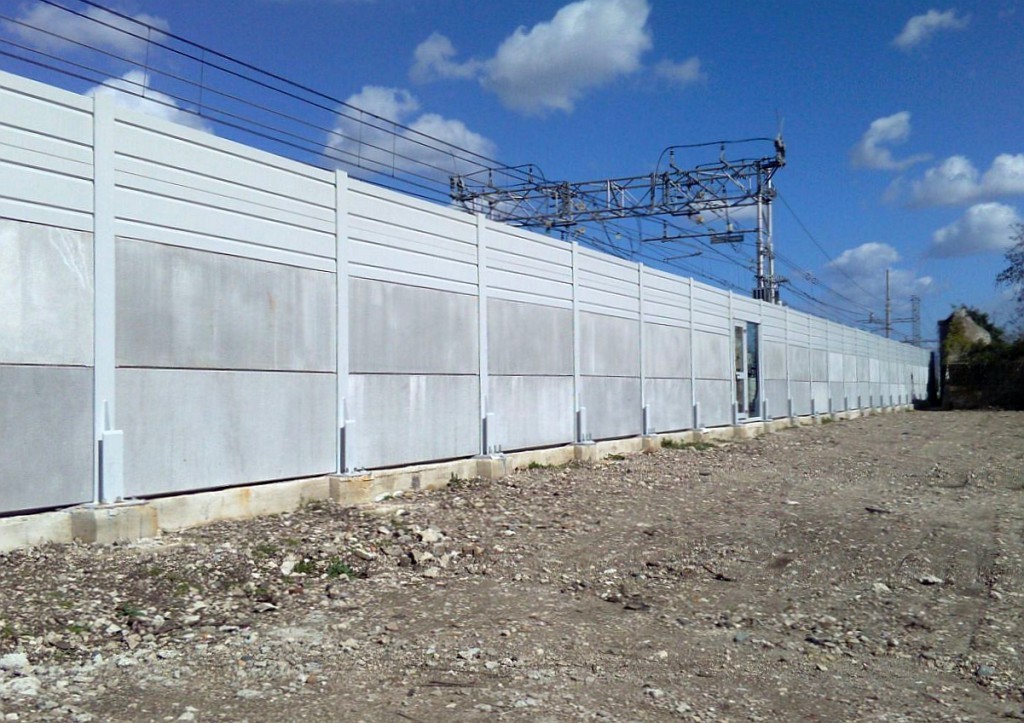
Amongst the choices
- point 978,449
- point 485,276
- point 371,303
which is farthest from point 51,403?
point 978,449

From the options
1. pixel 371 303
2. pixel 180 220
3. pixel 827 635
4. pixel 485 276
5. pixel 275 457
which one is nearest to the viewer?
pixel 827 635

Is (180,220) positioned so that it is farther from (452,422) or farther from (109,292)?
(452,422)

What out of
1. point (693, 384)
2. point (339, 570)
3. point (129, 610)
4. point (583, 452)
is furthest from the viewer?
point (693, 384)

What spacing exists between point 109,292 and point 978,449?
2139 cm

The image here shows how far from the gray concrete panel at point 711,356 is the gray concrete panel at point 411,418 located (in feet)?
34.6

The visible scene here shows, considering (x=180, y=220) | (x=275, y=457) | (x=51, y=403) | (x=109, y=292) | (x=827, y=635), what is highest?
(x=180, y=220)

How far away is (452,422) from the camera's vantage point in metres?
13.3

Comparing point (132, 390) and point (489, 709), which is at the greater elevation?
point (132, 390)

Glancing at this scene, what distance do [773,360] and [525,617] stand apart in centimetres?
2407

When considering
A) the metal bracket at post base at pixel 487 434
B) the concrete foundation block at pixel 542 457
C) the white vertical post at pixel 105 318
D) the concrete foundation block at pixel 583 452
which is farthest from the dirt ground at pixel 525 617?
the concrete foundation block at pixel 583 452

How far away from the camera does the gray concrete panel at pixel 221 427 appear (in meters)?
8.73

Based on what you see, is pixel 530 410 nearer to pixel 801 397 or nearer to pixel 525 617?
pixel 525 617

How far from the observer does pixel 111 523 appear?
26.2 feet

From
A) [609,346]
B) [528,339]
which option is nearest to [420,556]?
[528,339]
